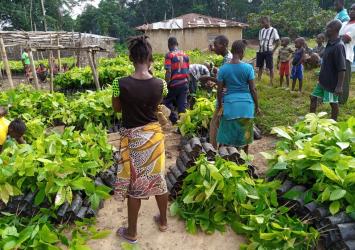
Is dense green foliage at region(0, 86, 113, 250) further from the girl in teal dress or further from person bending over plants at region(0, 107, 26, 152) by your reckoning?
the girl in teal dress

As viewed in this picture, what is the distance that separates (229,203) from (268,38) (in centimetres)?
588

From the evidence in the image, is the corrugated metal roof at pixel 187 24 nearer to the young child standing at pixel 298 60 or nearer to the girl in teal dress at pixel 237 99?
the young child standing at pixel 298 60

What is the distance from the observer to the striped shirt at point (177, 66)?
572 centimetres

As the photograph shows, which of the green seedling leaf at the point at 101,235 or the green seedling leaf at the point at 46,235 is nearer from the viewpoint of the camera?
the green seedling leaf at the point at 46,235

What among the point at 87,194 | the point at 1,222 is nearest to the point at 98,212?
the point at 87,194

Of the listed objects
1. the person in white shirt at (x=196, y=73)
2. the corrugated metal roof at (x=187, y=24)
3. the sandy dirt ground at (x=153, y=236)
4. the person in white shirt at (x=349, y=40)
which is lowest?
the sandy dirt ground at (x=153, y=236)

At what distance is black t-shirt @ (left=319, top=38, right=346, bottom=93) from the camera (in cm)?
470

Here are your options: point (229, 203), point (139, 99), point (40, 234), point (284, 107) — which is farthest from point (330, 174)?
point (284, 107)

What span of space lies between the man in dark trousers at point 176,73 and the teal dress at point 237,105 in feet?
6.59

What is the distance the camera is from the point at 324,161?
118 inches

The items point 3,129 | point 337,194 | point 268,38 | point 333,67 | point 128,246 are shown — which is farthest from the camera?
point 268,38

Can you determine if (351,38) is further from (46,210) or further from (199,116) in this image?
(46,210)

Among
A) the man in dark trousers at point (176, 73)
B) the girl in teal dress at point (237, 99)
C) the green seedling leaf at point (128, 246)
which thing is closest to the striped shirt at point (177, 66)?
the man in dark trousers at point (176, 73)

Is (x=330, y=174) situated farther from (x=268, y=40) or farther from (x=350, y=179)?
(x=268, y=40)
